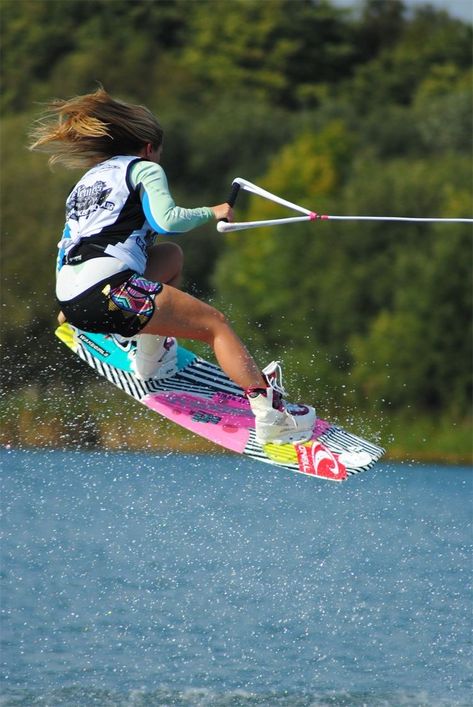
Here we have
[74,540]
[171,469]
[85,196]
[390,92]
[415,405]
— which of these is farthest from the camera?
[390,92]

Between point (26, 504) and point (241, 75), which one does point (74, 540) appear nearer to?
point (26, 504)

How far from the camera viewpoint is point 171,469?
51.2 ft

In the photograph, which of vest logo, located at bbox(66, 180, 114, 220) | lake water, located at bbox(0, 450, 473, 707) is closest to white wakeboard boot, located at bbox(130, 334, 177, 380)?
vest logo, located at bbox(66, 180, 114, 220)

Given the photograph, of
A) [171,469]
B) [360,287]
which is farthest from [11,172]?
[171,469]

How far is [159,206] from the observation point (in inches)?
262

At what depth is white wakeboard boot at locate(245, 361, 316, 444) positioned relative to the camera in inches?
281

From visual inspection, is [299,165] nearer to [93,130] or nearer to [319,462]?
[319,462]

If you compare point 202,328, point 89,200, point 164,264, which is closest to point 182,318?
point 202,328

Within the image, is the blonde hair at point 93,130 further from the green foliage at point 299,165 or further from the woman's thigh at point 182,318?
the green foliage at point 299,165

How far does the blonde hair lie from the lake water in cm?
291

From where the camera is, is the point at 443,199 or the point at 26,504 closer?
the point at 26,504

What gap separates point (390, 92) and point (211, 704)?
37.6 metres

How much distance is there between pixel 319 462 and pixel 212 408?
2.71 ft

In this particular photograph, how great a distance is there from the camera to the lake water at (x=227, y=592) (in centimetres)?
782
